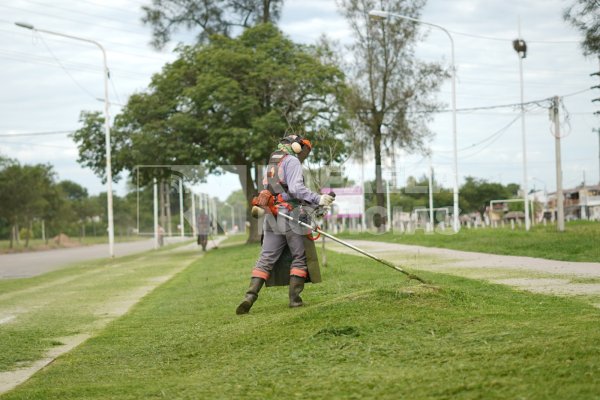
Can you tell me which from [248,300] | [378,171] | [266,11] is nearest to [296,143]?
[248,300]

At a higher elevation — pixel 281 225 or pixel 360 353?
pixel 281 225

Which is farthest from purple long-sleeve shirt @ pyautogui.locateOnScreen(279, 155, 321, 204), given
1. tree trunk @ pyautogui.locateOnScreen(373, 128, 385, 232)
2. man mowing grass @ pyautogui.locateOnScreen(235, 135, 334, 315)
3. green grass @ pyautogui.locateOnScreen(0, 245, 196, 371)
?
tree trunk @ pyautogui.locateOnScreen(373, 128, 385, 232)

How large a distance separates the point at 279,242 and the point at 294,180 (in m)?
0.77

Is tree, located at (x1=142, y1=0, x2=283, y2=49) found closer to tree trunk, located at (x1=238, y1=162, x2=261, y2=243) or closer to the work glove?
tree trunk, located at (x1=238, y1=162, x2=261, y2=243)

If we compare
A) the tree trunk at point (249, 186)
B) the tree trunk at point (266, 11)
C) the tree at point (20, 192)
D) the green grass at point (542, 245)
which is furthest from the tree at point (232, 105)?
the tree at point (20, 192)

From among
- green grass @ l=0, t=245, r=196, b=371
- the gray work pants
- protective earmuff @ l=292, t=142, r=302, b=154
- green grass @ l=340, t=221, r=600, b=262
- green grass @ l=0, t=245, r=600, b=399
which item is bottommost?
green grass @ l=0, t=245, r=196, b=371

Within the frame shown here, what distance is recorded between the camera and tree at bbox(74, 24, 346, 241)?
3381 cm

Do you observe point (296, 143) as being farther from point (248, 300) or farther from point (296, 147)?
point (248, 300)

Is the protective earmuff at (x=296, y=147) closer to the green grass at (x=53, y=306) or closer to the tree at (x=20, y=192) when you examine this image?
the green grass at (x=53, y=306)

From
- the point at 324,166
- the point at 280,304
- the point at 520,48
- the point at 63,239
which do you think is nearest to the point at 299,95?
the point at 520,48

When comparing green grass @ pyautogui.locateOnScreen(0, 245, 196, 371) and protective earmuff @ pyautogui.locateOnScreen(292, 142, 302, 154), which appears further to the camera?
protective earmuff @ pyautogui.locateOnScreen(292, 142, 302, 154)

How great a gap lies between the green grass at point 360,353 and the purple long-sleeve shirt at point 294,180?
128 cm

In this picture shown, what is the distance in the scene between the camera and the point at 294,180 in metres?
9.68

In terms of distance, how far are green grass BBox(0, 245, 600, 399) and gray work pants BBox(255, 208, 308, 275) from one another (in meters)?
0.54
